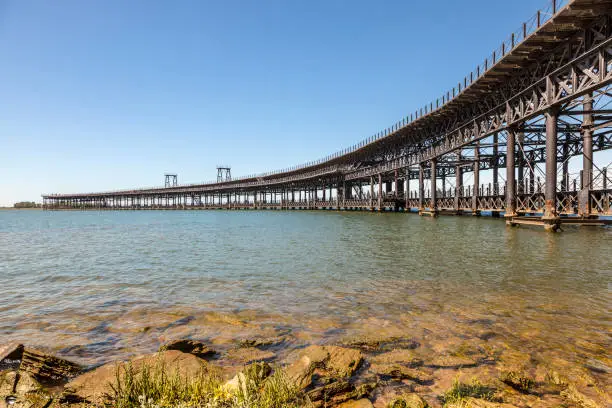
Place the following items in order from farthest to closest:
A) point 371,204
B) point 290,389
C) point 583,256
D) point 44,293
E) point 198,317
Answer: point 371,204, point 583,256, point 44,293, point 198,317, point 290,389

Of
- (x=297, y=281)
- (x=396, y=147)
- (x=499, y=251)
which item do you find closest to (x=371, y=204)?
(x=396, y=147)

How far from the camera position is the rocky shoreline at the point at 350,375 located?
10.4 ft

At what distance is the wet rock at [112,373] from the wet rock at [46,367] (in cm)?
34

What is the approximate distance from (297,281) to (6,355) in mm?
5963

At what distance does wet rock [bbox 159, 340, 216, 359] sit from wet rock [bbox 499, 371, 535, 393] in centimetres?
360

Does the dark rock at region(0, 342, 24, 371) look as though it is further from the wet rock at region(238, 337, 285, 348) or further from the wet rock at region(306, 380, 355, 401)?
the wet rock at region(306, 380, 355, 401)

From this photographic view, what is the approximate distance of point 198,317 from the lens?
20.0 feet

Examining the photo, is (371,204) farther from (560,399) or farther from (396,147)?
(560,399)

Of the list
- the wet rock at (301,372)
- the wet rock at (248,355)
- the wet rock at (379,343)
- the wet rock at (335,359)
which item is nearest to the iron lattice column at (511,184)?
the wet rock at (379,343)

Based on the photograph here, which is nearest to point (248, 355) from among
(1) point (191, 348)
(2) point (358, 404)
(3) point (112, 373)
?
(1) point (191, 348)

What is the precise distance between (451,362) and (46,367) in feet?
15.7

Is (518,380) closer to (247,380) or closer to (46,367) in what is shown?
(247,380)

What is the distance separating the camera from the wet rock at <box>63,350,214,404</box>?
3217mm

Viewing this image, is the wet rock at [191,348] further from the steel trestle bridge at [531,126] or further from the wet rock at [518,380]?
the steel trestle bridge at [531,126]
